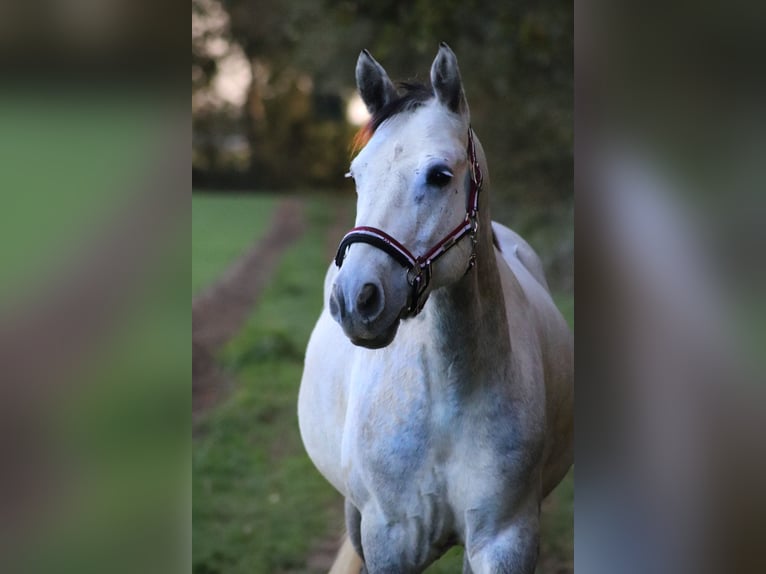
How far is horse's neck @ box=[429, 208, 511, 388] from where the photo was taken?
1945 millimetres

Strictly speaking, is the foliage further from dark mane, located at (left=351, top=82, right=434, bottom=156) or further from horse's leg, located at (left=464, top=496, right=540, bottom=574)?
horse's leg, located at (left=464, top=496, right=540, bottom=574)

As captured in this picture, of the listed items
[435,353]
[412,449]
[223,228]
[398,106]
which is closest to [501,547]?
[412,449]

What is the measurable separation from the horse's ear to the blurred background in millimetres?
2181

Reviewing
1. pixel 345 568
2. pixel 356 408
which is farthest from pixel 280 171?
pixel 356 408

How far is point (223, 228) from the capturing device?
6.67m

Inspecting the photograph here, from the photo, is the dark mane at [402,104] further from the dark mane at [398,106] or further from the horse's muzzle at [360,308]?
the horse's muzzle at [360,308]

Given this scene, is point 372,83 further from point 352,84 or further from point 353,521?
point 352,84

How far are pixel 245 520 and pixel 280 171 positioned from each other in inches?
113

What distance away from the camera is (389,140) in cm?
180

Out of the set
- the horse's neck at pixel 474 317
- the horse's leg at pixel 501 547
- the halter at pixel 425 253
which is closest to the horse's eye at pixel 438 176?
the halter at pixel 425 253

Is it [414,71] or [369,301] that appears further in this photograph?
[414,71]

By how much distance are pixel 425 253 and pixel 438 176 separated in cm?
17

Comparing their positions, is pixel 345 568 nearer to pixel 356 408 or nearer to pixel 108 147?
pixel 356 408

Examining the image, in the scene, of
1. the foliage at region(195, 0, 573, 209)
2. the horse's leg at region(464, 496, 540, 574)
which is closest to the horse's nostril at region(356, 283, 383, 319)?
the horse's leg at region(464, 496, 540, 574)
